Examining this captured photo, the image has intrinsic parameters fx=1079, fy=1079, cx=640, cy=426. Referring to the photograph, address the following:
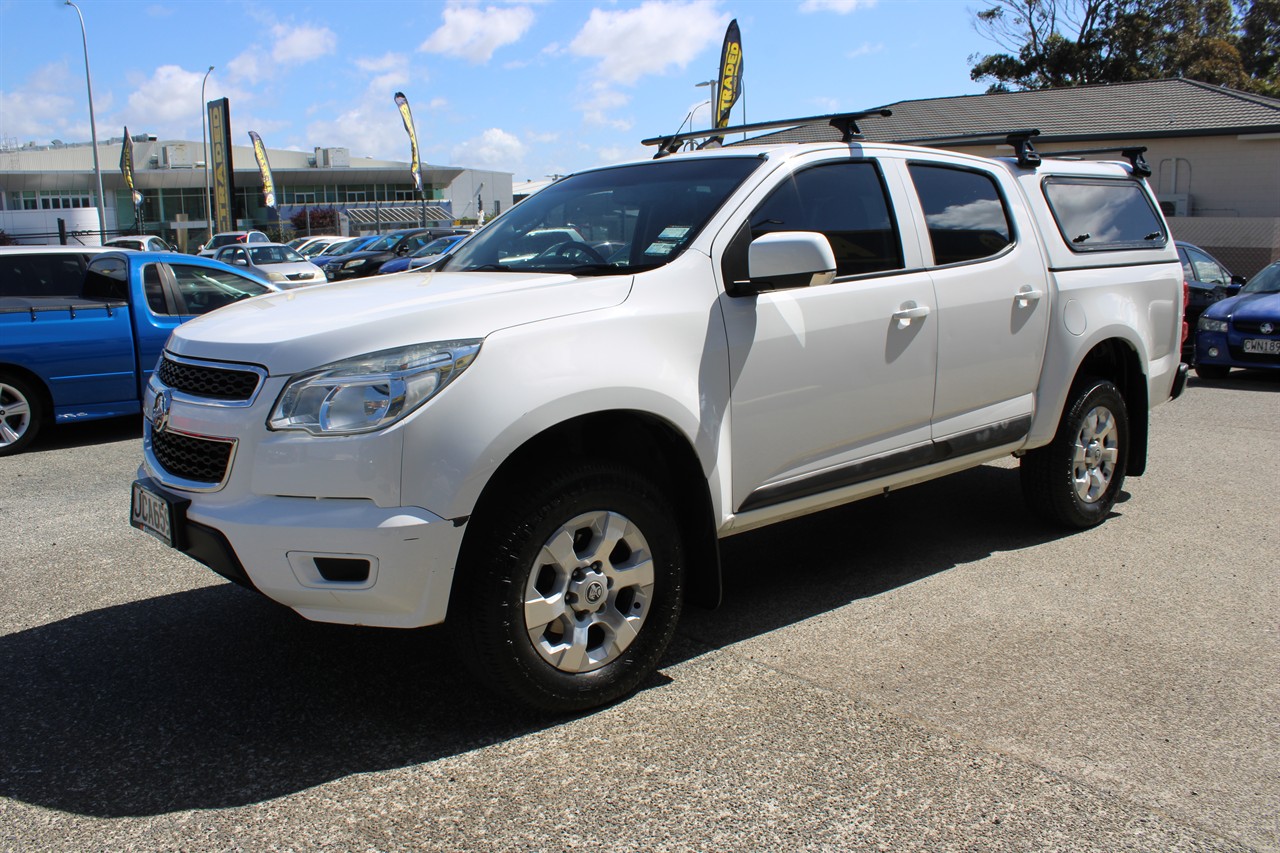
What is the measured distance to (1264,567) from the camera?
521cm

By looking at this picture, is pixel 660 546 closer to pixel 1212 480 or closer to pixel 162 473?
pixel 162 473

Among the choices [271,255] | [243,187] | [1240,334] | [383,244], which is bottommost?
[1240,334]

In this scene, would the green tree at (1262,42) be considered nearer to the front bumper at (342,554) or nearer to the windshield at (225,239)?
the windshield at (225,239)

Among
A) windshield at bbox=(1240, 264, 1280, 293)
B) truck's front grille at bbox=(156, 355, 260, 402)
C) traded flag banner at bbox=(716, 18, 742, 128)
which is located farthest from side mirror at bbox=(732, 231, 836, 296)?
traded flag banner at bbox=(716, 18, 742, 128)

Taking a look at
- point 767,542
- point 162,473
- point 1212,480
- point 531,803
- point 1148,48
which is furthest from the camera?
point 1148,48

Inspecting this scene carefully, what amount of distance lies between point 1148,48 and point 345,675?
46771mm

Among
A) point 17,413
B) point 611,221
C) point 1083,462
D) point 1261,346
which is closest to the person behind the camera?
point 611,221

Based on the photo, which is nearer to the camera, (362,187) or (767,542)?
(767,542)

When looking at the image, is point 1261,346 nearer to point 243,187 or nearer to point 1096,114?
point 1096,114

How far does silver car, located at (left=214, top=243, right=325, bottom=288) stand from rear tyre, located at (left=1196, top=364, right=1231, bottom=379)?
1569 centimetres

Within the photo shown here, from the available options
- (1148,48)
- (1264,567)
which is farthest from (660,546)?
(1148,48)

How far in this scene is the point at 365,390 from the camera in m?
3.16

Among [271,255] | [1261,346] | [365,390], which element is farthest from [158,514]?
[271,255]

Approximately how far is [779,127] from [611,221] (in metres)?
1.30
